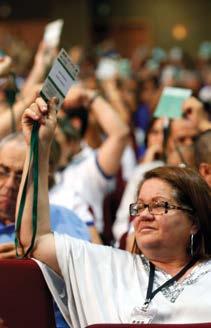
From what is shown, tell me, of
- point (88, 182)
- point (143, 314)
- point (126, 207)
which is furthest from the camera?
point (88, 182)

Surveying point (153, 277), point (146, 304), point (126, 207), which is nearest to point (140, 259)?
point (153, 277)

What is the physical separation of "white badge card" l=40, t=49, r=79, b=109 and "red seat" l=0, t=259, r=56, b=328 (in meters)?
0.49

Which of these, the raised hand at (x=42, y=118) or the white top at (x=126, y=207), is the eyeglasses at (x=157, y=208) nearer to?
the raised hand at (x=42, y=118)

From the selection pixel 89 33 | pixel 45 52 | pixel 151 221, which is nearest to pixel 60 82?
pixel 151 221

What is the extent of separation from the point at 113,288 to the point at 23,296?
0.26 meters

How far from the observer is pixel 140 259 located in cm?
240

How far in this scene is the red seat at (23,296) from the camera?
2230mm

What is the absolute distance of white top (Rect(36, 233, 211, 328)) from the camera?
221 centimetres

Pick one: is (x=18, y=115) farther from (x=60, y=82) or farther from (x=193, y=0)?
(x=193, y=0)

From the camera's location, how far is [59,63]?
235cm

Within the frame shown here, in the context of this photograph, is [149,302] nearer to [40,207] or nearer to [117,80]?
[40,207]

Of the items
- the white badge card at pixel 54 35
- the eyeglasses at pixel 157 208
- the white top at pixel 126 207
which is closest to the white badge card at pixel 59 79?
the eyeglasses at pixel 157 208

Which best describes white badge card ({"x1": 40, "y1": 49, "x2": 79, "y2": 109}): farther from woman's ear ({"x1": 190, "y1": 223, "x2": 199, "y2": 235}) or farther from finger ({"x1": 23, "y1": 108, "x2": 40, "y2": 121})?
woman's ear ({"x1": 190, "y1": 223, "x2": 199, "y2": 235})

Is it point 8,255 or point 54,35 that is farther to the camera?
point 54,35
